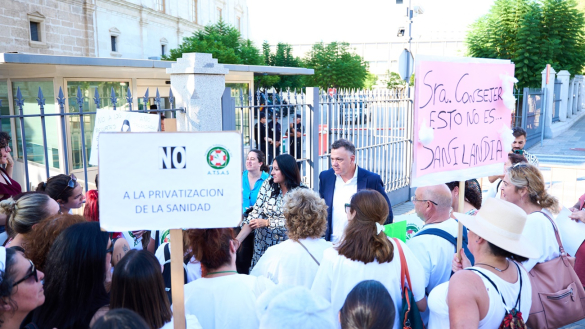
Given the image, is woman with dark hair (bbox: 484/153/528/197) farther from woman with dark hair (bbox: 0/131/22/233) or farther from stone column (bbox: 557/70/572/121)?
stone column (bbox: 557/70/572/121)

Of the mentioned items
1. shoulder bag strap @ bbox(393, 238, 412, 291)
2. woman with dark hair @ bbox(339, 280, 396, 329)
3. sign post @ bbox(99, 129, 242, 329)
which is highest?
sign post @ bbox(99, 129, 242, 329)

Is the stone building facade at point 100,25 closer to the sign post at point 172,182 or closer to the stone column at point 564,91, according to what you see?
the stone column at point 564,91

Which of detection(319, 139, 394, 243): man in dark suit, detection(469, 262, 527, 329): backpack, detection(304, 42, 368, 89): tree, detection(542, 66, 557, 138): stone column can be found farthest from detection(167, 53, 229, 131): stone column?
detection(304, 42, 368, 89): tree

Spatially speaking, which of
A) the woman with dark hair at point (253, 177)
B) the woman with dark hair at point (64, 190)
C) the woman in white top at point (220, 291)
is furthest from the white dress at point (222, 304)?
the woman with dark hair at point (253, 177)

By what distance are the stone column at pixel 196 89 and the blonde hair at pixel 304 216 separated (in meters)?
2.16

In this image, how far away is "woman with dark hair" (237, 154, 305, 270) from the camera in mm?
4422

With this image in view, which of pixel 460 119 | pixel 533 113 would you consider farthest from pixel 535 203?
pixel 533 113

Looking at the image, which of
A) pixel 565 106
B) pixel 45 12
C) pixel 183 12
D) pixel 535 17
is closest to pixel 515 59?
pixel 535 17

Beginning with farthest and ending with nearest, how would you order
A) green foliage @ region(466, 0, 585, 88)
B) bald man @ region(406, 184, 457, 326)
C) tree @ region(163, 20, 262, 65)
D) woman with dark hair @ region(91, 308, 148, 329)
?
tree @ region(163, 20, 262, 65)
green foliage @ region(466, 0, 585, 88)
bald man @ region(406, 184, 457, 326)
woman with dark hair @ region(91, 308, 148, 329)

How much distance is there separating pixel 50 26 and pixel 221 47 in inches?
371

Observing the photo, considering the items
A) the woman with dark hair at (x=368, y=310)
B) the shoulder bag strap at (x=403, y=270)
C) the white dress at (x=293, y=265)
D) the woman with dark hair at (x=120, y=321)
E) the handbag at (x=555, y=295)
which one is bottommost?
the handbag at (x=555, y=295)

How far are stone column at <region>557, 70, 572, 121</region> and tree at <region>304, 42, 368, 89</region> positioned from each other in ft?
72.7

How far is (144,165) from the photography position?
2.21 metres

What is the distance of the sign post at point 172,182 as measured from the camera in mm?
2188
